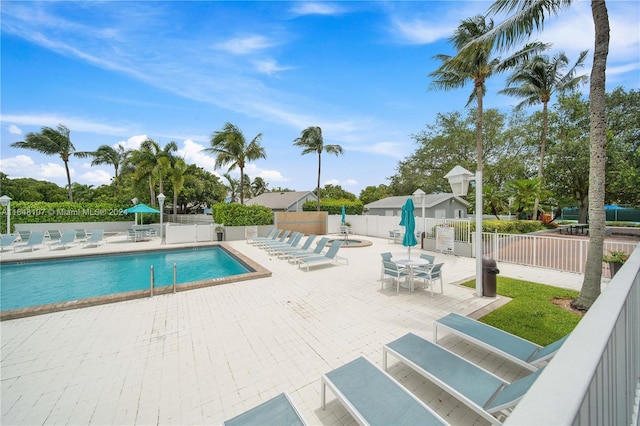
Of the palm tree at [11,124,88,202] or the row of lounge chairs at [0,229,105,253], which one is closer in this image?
the row of lounge chairs at [0,229,105,253]

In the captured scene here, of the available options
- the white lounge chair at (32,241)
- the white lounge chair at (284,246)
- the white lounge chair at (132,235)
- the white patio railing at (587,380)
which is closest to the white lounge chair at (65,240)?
the white lounge chair at (32,241)

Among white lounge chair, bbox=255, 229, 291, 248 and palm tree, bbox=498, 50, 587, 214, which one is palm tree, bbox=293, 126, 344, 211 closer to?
white lounge chair, bbox=255, 229, 291, 248

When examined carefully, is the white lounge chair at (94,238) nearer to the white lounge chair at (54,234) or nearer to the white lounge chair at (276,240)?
the white lounge chair at (54,234)

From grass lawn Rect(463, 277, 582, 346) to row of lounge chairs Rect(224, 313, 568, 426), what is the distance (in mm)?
1360

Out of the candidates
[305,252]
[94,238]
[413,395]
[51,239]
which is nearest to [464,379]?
[413,395]

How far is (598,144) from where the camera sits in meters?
5.23

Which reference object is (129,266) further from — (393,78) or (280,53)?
(393,78)

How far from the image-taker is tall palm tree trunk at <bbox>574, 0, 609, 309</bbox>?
205 inches

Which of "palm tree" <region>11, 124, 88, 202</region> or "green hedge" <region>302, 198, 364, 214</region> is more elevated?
"palm tree" <region>11, 124, 88, 202</region>

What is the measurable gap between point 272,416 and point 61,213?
26.1 metres

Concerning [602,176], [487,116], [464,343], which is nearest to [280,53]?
[602,176]

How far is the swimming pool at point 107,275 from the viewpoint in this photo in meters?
7.62

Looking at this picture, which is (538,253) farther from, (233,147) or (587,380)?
(233,147)

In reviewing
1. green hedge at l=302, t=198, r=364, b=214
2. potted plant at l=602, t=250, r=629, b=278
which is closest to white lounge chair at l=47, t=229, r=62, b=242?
green hedge at l=302, t=198, r=364, b=214
